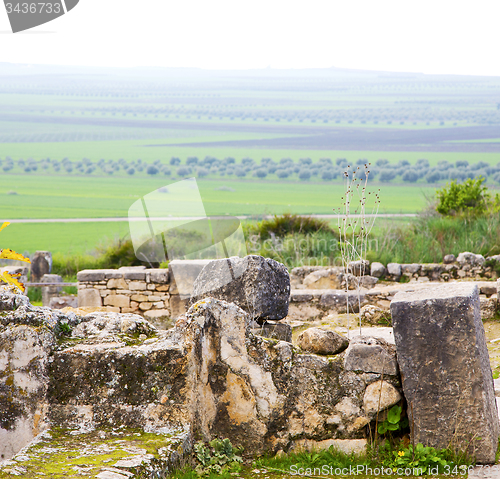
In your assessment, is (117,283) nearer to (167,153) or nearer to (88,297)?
(88,297)

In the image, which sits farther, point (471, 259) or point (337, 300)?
point (471, 259)

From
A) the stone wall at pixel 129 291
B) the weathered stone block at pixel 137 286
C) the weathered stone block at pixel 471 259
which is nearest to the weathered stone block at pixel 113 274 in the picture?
the stone wall at pixel 129 291

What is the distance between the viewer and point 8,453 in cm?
388

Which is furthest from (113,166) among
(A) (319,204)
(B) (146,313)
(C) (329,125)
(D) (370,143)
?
(B) (146,313)

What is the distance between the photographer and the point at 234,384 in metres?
4.01

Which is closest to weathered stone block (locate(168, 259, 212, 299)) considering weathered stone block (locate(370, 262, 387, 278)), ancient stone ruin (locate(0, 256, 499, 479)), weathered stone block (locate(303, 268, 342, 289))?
weathered stone block (locate(303, 268, 342, 289))

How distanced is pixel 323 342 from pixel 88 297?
23.3 ft

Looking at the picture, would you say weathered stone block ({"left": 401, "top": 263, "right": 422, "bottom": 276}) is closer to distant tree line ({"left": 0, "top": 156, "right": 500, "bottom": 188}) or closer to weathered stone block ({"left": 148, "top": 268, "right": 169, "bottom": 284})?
weathered stone block ({"left": 148, "top": 268, "right": 169, "bottom": 284})

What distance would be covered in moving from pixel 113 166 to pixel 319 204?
39489 mm

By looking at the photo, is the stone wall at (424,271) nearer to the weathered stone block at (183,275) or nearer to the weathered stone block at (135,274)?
the weathered stone block at (183,275)

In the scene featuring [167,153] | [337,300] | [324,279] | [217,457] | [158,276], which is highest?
[167,153]

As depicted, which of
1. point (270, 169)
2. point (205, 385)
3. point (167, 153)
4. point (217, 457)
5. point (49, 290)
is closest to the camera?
point (217, 457)

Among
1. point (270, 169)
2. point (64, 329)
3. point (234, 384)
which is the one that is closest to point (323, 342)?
point (234, 384)

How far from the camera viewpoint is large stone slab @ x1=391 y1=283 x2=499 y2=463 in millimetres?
3764
